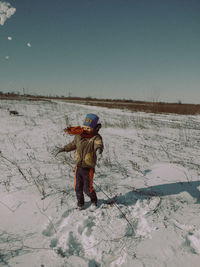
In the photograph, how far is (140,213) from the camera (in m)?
2.00

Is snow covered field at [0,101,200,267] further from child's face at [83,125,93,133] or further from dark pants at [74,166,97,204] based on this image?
child's face at [83,125,93,133]

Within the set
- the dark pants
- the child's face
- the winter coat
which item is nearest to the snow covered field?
the dark pants

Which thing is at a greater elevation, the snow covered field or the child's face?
the child's face

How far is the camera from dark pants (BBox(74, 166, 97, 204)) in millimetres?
2078

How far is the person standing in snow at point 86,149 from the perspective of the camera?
1.97 metres

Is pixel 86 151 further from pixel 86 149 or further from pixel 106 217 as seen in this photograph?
pixel 106 217

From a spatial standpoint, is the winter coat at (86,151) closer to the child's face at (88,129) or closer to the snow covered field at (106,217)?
the child's face at (88,129)

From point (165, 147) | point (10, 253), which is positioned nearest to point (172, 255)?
point (10, 253)

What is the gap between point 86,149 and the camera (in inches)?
79.4

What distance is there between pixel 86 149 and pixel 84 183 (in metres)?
0.49

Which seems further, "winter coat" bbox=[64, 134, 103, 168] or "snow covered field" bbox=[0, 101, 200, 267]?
"winter coat" bbox=[64, 134, 103, 168]

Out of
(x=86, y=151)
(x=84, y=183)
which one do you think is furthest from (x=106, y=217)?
(x=86, y=151)

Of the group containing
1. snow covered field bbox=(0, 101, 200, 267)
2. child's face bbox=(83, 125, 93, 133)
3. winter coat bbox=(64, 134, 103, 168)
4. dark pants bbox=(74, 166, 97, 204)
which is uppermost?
child's face bbox=(83, 125, 93, 133)

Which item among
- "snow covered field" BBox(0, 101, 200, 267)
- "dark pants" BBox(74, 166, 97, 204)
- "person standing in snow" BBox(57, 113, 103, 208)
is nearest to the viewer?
"snow covered field" BBox(0, 101, 200, 267)
